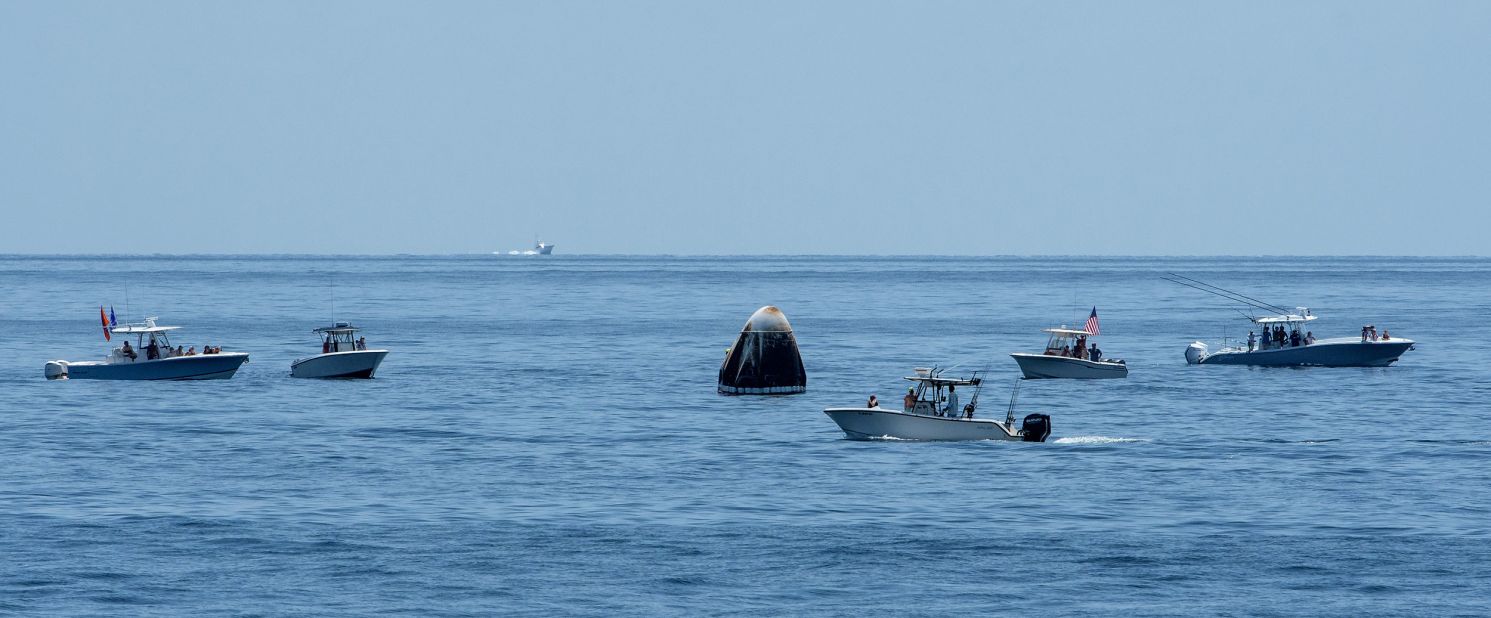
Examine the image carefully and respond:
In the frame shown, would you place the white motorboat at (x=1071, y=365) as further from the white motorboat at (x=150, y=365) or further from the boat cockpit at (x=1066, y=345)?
the white motorboat at (x=150, y=365)

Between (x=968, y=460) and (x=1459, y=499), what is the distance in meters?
14.7

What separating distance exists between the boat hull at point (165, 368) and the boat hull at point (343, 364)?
3.37 meters

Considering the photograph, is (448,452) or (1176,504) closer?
(1176,504)

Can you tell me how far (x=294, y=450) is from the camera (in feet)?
194

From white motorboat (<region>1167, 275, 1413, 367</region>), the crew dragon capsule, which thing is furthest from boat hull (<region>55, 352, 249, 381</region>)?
white motorboat (<region>1167, 275, 1413, 367</region>)

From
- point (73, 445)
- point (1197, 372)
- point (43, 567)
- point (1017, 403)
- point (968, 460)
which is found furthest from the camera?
point (1197, 372)

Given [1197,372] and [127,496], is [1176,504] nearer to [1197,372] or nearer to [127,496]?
[127,496]

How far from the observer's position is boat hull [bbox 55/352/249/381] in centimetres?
8819

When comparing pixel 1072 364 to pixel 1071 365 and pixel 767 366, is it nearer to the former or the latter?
pixel 1071 365

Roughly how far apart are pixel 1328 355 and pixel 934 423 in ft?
153

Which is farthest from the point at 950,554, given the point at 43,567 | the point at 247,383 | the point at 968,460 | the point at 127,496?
the point at 247,383

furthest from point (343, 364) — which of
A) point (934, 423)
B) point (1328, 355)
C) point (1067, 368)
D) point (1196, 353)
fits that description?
point (1328, 355)

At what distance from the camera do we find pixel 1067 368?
299ft

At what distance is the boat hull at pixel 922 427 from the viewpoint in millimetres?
60031
